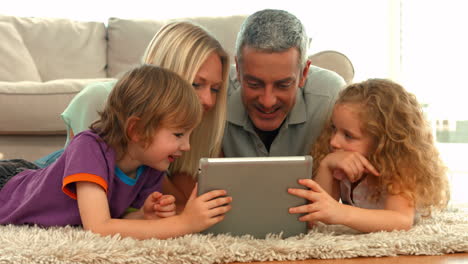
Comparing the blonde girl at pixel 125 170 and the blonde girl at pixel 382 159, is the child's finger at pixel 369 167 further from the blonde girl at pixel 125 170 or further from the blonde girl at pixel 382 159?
the blonde girl at pixel 125 170

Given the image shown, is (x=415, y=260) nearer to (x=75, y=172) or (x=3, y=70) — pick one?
(x=75, y=172)

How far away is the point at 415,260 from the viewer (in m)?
1.34

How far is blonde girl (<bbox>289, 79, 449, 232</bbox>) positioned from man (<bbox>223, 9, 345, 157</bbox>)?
7.3 inches

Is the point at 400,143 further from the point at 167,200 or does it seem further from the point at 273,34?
the point at 167,200

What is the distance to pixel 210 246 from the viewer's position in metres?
1.32

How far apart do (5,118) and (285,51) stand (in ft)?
4.74

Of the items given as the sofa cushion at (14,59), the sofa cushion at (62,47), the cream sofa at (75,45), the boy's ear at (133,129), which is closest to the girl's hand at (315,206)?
the boy's ear at (133,129)

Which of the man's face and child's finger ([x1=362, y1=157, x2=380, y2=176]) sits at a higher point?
the man's face

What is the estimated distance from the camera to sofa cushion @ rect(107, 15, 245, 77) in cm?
357

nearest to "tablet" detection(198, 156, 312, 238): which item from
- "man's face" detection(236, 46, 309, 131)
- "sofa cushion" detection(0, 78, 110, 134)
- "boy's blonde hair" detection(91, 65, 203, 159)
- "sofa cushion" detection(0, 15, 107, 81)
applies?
"boy's blonde hair" detection(91, 65, 203, 159)

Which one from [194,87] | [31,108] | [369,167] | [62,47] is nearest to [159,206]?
[194,87]

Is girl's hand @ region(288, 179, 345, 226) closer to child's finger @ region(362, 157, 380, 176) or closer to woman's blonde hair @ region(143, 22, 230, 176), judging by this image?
child's finger @ region(362, 157, 380, 176)

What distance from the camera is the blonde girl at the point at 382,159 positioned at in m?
1.58

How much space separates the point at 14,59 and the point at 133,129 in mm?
2070
